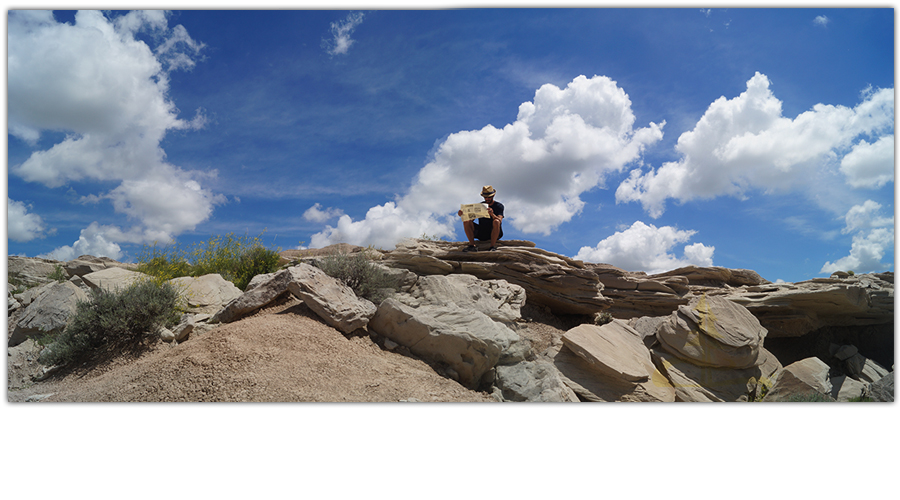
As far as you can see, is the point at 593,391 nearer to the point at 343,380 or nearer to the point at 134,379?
the point at 343,380

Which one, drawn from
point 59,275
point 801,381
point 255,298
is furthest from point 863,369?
point 59,275

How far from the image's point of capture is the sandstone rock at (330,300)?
22.9 ft

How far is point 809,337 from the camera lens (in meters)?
11.3

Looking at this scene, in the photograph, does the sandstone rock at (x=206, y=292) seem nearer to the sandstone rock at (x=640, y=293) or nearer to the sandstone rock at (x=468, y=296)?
the sandstone rock at (x=468, y=296)

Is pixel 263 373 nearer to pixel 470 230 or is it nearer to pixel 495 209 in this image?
pixel 470 230

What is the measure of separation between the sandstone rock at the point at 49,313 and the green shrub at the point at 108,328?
0.94 meters

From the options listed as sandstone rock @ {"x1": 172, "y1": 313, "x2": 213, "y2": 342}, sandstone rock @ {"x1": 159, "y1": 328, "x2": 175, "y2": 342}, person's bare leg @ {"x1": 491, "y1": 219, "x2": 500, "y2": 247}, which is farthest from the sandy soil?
person's bare leg @ {"x1": 491, "y1": 219, "x2": 500, "y2": 247}

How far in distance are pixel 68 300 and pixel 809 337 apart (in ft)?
55.3

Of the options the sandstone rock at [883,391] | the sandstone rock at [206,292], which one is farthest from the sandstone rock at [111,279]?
the sandstone rock at [883,391]

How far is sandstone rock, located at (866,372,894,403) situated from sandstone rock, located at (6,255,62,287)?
58.5ft

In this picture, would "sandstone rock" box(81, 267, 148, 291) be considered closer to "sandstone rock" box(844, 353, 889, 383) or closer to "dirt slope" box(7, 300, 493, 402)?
"dirt slope" box(7, 300, 493, 402)

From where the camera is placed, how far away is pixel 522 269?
A: 10.8 meters

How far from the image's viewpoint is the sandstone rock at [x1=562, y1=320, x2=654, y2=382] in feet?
23.3

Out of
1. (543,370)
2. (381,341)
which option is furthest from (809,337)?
(381,341)
